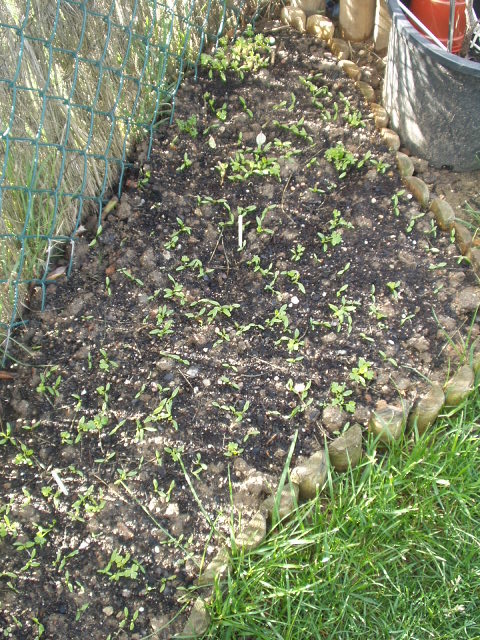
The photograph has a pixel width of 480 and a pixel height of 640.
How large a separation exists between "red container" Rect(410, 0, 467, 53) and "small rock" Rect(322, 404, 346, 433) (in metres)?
1.79

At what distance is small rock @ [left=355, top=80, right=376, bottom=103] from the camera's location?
3191 millimetres

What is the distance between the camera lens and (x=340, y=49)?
3.30 meters

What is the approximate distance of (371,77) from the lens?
3.29 meters

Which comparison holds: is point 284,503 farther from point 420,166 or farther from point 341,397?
point 420,166

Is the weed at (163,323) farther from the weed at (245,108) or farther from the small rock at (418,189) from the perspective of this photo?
the small rock at (418,189)

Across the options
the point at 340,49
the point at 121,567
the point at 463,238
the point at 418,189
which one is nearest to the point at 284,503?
the point at 121,567

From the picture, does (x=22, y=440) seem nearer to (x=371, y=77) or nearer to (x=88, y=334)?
(x=88, y=334)

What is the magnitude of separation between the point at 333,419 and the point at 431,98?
1434 millimetres

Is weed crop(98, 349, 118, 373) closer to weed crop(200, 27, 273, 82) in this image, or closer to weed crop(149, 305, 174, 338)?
weed crop(149, 305, 174, 338)

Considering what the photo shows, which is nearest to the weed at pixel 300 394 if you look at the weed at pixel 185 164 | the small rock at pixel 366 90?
the weed at pixel 185 164

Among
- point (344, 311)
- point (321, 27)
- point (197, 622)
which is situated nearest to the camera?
point (197, 622)

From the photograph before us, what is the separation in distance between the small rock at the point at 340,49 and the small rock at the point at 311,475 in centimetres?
199

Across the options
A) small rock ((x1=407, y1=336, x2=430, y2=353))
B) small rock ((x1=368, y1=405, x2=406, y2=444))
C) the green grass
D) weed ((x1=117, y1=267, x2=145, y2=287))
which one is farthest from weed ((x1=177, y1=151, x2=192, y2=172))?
the green grass

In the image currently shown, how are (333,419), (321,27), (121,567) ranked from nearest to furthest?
(121,567), (333,419), (321,27)
